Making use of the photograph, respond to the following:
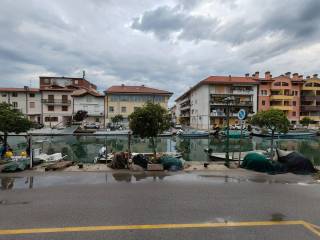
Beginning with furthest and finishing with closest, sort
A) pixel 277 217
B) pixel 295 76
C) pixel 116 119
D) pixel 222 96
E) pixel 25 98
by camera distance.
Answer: pixel 295 76 < pixel 25 98 < pixel 222 96 < pixel 116 119 < pixel 277 217

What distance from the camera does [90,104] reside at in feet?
196

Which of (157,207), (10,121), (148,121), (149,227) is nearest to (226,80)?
(148,121)

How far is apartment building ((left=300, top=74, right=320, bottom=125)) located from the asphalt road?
67511 millimetres

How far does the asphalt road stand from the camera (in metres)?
4.68

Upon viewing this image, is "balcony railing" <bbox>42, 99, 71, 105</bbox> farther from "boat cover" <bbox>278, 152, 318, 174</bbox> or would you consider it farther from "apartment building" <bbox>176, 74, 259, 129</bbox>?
"boat cover" <bbox>278, 152, 318, 174</bbox>

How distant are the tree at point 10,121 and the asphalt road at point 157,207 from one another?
222 inches

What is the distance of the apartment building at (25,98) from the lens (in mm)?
59441

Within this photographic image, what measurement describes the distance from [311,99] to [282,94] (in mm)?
10380

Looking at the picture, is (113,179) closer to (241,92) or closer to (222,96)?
(222,96)

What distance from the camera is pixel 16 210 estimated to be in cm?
584

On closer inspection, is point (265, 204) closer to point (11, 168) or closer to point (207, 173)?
point (207, 173)

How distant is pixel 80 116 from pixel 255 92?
143ft

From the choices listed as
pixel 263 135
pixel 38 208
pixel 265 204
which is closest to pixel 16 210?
pixel 38 208

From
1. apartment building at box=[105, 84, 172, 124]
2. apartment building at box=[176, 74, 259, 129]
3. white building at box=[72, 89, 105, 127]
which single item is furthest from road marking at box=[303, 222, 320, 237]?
white building at box=[72, 89, 105, 127]
